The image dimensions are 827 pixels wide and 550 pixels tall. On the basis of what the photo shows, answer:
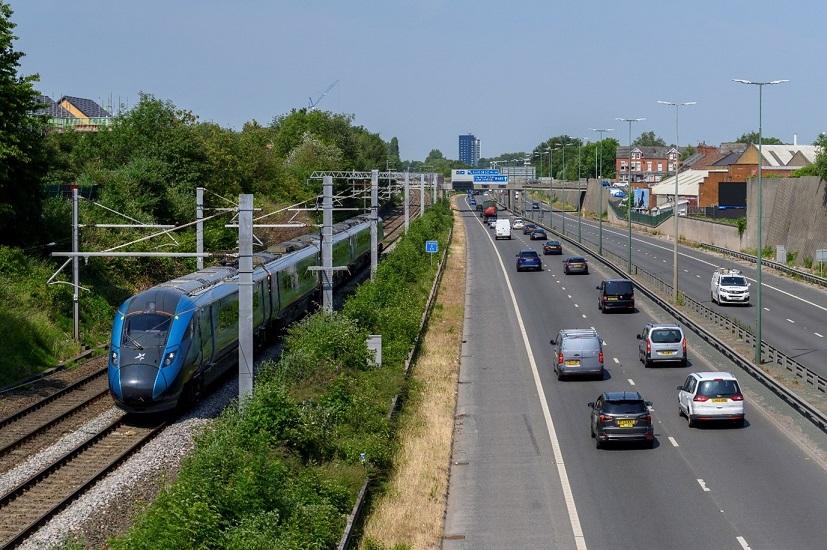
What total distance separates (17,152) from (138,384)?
16.5 metres

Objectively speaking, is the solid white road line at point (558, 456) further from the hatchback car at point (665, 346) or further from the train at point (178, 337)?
the train at point (178, 337)

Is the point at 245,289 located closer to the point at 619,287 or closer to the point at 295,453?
the point at 295,453

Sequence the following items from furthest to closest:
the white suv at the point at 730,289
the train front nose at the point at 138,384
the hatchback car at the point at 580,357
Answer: the white suv at the point at 730,289 → the hatchback car at the point at 580,357 → the train front nose at the point at 138,384

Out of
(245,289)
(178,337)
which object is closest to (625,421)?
(245,289)

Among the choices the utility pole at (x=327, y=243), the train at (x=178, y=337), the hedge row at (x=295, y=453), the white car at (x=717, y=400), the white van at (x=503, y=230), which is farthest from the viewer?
the white van at (x=503, y=230)

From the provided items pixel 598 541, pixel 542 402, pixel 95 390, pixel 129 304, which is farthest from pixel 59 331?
pixel 598 541

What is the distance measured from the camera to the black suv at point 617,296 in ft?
177

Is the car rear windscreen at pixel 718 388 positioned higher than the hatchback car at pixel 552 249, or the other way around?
the hatchback car at pixel 552 249

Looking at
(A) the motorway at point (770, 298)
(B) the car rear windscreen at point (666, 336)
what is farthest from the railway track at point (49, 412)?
(A) the motorway at point (770, 298)

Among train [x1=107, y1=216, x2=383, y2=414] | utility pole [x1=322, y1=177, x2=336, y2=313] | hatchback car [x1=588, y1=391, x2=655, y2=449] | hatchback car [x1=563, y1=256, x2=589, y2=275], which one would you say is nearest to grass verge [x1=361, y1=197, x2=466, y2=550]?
hatchback car [x1=588, y1=391, x2=655, y2=449]

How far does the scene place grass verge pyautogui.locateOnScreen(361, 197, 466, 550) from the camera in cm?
2080

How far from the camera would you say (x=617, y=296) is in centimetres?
5403

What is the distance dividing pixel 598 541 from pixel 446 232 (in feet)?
297

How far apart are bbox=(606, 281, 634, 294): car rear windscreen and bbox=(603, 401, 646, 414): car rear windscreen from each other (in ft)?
88.6
